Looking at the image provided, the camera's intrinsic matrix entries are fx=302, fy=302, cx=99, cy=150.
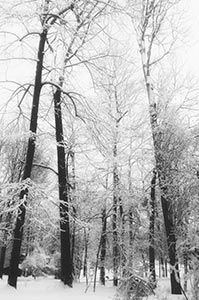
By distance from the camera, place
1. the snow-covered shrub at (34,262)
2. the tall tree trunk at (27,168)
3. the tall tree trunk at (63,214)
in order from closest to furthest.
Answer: the tall tree trunk at (27,168)
the tall tree trunk at (63,214)
the snow-covered shrub at (34,262)

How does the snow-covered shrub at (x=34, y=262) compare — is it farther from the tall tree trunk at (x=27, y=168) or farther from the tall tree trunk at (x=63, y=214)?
the tall tree trunk at (x=27, y=168)

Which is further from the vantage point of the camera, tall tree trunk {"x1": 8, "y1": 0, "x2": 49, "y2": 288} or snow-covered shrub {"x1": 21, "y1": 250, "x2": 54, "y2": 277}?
snow-covered shrub {"x1": 21, "y1": 250, "x2": 54, "y2": 277}

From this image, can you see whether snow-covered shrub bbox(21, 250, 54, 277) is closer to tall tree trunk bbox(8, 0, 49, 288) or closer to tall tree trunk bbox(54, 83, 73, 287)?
tall tree trunk bbox(54, 83, 73, 287)

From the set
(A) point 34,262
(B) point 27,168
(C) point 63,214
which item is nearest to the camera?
(B) point 27,168

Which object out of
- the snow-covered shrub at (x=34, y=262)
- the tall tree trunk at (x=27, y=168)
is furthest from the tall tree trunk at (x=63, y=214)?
the snow-covered shrub at (x=34, y=262)

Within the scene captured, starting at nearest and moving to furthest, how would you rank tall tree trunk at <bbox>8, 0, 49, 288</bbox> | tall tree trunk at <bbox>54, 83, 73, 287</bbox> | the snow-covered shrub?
tall tree trunk at <bbox>8, 0, 49, 288</bbox> → tall tree trunk at <bbox>54, 83, 73, 287</bbox> → the snow-covered shrub

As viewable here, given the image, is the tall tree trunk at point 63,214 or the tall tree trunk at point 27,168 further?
the tall tree trunk at point 63,214

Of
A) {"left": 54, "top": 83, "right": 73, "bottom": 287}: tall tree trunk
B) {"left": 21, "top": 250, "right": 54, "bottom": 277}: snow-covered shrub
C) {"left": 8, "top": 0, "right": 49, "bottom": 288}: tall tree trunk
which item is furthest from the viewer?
{"left": 21, "top": 250, "right": 54, "bottom": 277}: snow-covered shrub

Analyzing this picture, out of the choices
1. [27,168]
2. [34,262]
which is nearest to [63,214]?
[27,168]

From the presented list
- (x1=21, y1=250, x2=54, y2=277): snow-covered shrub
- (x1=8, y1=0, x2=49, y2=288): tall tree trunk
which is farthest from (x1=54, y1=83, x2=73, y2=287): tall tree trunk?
(x1=21, y1=250, x2=54, y2=277): snow-covered shrub

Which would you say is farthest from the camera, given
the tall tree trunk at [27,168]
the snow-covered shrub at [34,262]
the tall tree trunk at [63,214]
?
the snow-covered shrub at [34,262]

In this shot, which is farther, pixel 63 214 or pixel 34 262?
pixel 34 262

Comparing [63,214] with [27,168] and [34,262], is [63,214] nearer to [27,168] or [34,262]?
[27,168]

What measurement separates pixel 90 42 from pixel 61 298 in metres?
7.00
